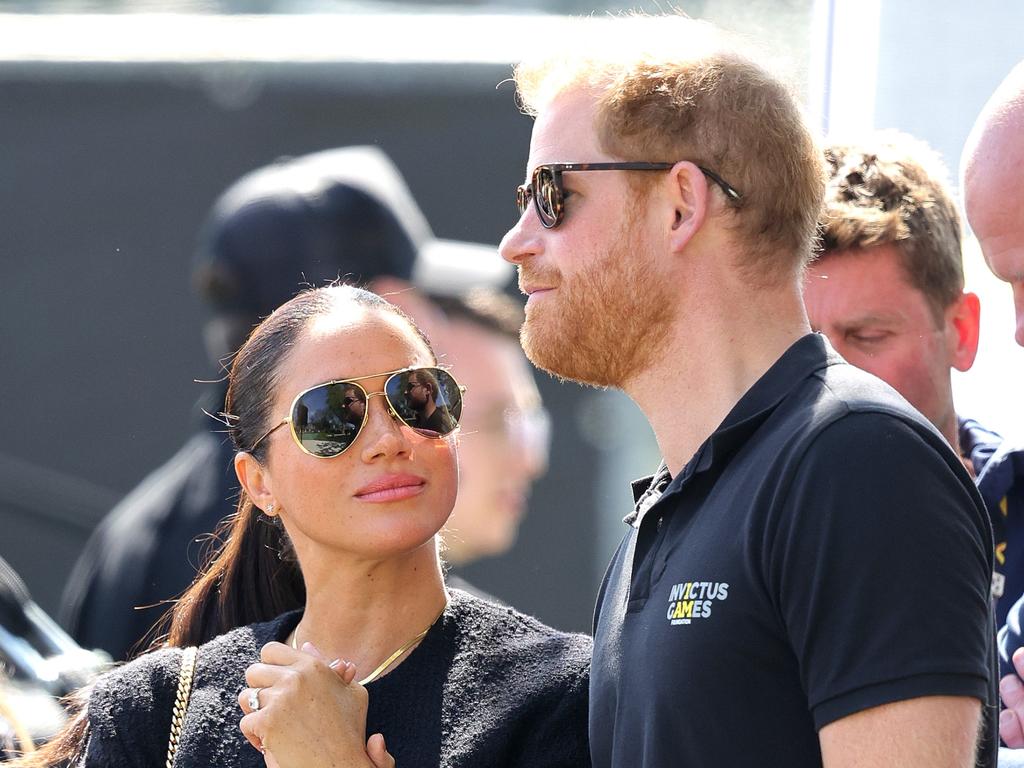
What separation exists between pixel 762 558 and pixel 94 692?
51.1 inches

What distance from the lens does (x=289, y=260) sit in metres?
3.75

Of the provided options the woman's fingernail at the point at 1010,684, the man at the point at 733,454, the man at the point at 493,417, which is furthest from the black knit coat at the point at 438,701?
the man at the point at 493,417

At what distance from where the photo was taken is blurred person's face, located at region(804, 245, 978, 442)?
2701 mm

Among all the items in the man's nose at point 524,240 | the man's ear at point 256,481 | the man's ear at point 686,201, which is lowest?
the man's ear at point 256,481

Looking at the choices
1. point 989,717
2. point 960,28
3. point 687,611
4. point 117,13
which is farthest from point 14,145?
point 989,717

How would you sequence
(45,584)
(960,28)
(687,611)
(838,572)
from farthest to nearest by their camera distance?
(45,584) → (960,28) → (687,611) → (838,572)

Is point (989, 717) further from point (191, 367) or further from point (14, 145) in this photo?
point (14, 145)

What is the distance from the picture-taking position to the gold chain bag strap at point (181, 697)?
87.6 inches

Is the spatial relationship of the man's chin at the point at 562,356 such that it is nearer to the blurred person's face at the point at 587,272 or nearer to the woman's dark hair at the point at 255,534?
the blurred person's face at the point at 587,272

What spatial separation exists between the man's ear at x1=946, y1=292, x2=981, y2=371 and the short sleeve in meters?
1.25

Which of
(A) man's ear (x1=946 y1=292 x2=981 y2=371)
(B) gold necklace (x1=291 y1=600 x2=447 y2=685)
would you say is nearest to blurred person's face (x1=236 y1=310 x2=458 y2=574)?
(B) gold necklace (x1=291 y1=600 x2=447 y2=685)

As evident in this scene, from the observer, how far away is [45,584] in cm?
380

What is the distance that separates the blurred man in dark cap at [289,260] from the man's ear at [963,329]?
1449mm

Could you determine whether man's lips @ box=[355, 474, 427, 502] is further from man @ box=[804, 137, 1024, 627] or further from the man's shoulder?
man @ box=[804, 137, 1024, 627]
